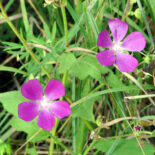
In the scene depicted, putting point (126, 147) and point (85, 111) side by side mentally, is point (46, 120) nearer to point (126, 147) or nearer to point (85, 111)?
point (85, 111)

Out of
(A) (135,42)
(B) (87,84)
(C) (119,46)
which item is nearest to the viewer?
(A) (135,42)

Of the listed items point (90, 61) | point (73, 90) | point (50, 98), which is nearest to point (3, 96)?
point (50, 98)

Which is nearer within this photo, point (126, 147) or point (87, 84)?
point (126, 147)

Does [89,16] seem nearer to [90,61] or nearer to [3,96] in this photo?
[90,61]

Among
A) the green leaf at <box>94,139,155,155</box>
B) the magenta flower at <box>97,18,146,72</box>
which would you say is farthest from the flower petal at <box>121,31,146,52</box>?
the green leaf at <box>94,139,155,155</box>

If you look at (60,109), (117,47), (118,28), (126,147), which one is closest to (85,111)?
(60,109)

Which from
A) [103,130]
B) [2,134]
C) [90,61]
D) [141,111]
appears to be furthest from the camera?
[2,134]
